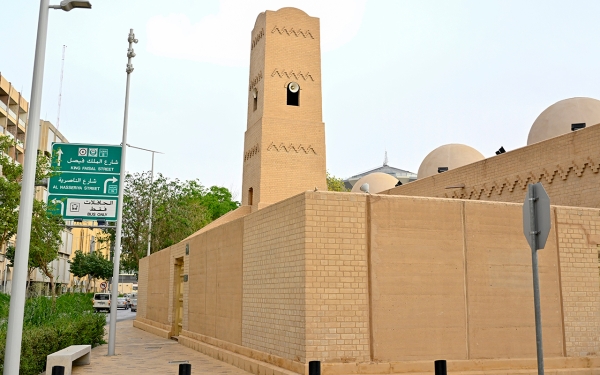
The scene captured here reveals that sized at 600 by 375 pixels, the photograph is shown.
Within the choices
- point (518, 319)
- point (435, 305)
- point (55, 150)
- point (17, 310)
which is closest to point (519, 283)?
point (518, 319)

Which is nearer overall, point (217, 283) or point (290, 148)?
point (217, 283)

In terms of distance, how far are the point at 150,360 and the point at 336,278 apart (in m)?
7.18

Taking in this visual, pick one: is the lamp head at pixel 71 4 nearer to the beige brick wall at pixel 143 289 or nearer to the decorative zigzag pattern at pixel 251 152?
the decorative zigzag pattern at pixel 251 152

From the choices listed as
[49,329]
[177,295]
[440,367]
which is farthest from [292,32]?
[440,367]

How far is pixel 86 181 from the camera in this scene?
16812 millimetres

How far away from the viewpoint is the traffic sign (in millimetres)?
6805

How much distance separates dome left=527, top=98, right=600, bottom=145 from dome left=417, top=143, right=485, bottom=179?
5.72 meters

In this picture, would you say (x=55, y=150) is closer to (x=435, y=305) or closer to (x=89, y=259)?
(x=435, y=305)

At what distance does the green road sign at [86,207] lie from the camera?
658 inches

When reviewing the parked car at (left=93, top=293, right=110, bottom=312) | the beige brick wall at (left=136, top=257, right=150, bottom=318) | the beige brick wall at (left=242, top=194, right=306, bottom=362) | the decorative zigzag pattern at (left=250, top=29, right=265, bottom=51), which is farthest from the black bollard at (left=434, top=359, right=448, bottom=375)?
the parked car at (left=93, top=293, right=110, bottom=312)

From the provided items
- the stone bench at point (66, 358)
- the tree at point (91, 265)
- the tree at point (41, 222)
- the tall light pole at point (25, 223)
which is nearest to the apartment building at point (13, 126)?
the tree at point (91, 265)

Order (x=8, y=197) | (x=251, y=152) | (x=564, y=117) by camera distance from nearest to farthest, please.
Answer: (x=564, y=117)
(x=8, y=197)
(x=251, y=152)

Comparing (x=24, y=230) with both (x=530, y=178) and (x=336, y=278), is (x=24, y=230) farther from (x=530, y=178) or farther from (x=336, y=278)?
(x=530, y=178)

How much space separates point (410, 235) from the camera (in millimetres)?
11234
